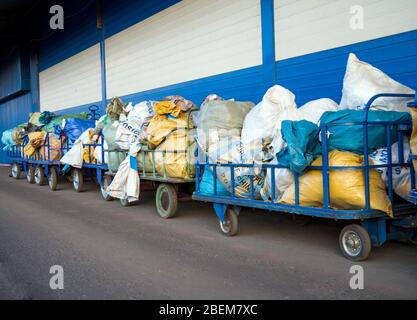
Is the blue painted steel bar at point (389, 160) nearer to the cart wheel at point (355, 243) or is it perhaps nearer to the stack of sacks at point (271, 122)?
the cart wheel at point (355, 243)

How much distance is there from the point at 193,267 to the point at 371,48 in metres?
4.78

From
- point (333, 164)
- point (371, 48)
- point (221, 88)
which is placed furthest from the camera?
point (221, 88)

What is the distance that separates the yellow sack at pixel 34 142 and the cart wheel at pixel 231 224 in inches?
364

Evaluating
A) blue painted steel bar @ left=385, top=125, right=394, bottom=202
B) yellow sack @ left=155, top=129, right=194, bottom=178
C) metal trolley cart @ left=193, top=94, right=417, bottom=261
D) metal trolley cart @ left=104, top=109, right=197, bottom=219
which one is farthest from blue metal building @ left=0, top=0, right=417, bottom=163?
yellow sack @ left=155, top=129, right=194, bottom=178

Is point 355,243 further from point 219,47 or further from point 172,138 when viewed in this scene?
point 219,47

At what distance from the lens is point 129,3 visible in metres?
15.1

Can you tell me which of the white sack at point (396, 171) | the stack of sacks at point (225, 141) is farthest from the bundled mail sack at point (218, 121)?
the white sack at point (396, 171)

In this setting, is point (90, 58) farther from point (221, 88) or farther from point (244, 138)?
point (244, 138)

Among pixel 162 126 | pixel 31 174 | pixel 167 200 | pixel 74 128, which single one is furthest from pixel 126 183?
pixel 31 174

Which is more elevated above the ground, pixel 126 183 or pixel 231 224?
pixel 126 183

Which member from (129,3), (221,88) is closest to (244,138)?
(221,88)

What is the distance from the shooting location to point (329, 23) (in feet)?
27.2

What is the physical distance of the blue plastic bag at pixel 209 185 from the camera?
6.83 m

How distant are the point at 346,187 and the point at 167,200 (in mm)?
4131
